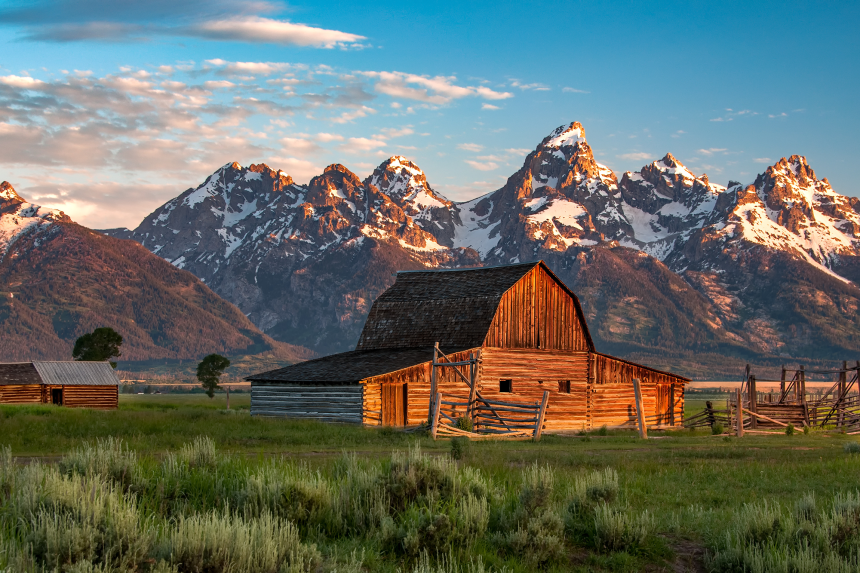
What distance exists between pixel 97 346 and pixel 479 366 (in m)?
50.3

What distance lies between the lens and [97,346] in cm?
7769

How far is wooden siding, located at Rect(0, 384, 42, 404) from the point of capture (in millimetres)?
57344

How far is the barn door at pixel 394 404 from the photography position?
3722 cm

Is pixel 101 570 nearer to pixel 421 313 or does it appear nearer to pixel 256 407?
pixel 256 407

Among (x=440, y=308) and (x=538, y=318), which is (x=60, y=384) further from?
(x=538, y=318)

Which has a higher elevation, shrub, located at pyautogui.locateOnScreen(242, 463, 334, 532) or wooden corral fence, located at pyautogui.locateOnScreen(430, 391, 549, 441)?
shrub, located at pyautogui.locateOnScreen(242, 463, 334, 532)

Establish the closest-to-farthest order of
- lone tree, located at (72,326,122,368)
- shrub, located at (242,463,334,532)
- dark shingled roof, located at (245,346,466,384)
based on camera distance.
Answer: shrub, located at (242,463,334,532) < dark shingled roof, located at (245,346,466,384) < lone tree, located at (72,326,122,368)

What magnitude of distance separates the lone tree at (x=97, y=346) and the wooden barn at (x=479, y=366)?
40440 millimetres

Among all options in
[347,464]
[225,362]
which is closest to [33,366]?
[225,362]


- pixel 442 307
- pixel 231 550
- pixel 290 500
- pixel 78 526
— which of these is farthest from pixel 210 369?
pixel 231 550

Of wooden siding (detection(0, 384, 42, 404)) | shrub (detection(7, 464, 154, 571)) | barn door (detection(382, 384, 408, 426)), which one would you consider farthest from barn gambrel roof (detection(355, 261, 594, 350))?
shrub (detection(7, 464, 154, 571))

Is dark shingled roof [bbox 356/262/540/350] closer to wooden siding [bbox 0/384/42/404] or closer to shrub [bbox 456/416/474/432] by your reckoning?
shrub [bbox 456/416/474/432]

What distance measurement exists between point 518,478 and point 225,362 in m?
68.0

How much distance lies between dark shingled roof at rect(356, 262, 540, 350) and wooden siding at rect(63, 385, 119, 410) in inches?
969
